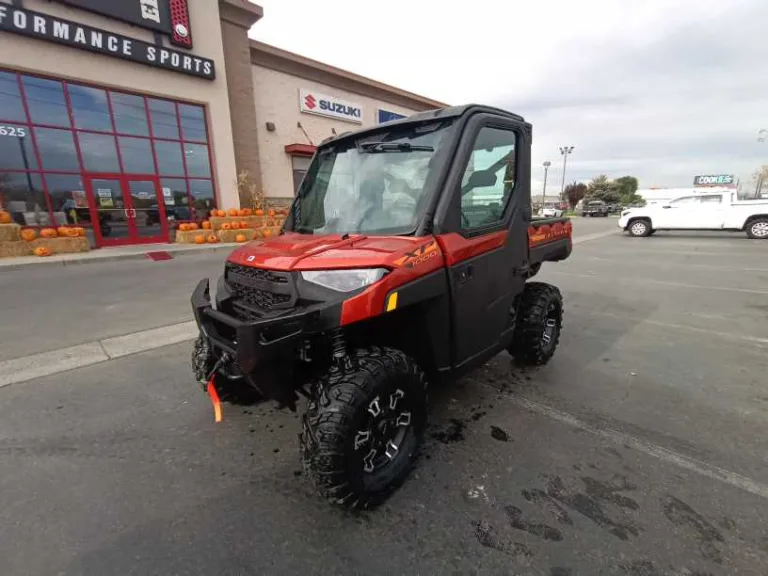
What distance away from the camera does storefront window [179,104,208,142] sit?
1448 centimetres

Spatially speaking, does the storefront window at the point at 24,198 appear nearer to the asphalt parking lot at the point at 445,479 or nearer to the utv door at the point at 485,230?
the asphalt parking lot at the point at 445,479

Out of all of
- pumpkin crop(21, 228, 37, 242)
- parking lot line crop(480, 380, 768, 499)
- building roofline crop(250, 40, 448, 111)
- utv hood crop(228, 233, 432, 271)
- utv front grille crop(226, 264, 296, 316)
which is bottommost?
parking lot line crop(480, 380, 768, 499)

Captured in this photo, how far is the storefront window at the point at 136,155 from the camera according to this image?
527 inches

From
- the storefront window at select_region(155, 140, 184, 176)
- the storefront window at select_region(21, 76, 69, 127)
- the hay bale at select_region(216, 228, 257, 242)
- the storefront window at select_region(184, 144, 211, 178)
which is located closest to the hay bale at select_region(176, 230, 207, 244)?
the hay bale at select_region(216, 228, 257, 242)

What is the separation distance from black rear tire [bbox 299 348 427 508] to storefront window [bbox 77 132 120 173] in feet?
50.3

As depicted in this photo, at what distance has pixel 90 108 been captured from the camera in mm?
12547

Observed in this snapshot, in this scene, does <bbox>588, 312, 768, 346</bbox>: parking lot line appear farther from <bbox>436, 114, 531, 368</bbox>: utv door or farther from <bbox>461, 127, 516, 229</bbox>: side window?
<bbox>461, 127, 516, 229</bbox>: side window

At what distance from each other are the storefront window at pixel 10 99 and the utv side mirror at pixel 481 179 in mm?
15634

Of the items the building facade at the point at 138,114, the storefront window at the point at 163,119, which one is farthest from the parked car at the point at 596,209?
the storefront window at the point at 163,119

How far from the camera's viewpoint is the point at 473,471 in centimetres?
238

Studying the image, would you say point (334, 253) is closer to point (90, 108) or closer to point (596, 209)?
→ point (90, 108)

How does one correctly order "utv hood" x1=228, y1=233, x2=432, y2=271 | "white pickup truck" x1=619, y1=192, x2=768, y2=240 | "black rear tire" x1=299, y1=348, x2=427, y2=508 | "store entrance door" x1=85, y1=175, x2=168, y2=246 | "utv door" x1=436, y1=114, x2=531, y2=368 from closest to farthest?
"black rear tire" x1=299, y1=348, x2=427, y2=508
"utv hood" x1=228, y1=233, x2=432, y2=271
"utv door" x1=436, y1=114, x2=531, y2=368
"store entrance door" x1=85, y1=175, x2=168, y2=246
"white pickup truck" x1=619, y1=192, x2=768, y2=240

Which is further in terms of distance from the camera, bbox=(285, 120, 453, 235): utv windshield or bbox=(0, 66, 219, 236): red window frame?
bbox=(0, 66, 219, 236): red window frame

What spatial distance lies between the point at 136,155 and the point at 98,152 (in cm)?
113
